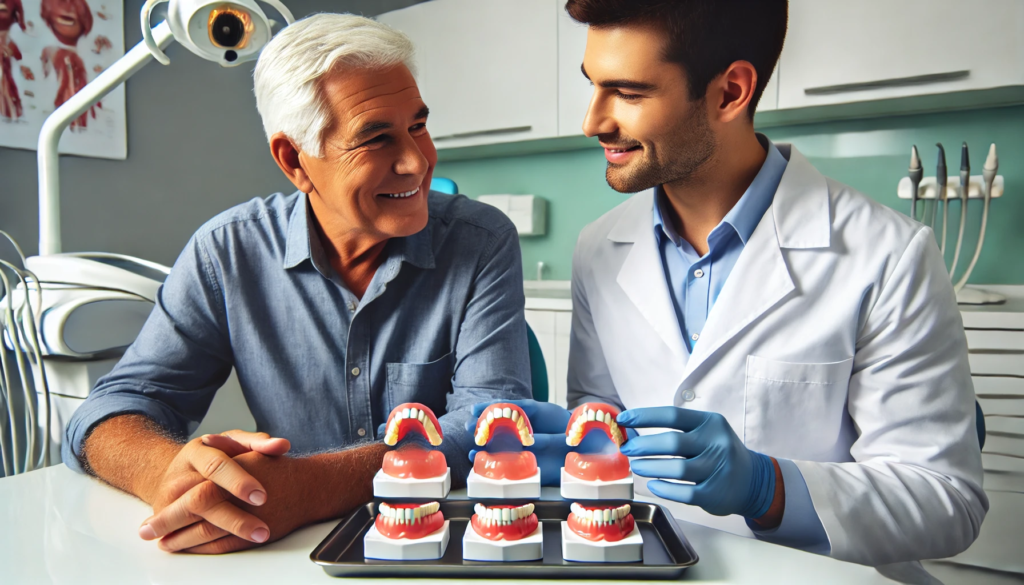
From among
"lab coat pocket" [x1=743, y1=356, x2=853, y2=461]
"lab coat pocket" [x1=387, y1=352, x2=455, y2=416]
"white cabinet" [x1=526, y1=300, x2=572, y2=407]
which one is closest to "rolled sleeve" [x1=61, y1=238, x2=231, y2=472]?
"lab coat pocket" [x1=387, y1=352, x2=455, y2=416]

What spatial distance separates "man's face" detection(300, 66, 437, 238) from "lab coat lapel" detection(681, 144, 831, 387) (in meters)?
0.50

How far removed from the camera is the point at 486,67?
9.81 ft

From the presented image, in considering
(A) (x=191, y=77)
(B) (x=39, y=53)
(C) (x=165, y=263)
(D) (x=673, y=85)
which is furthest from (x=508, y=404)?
(A) (x=191, y=77)

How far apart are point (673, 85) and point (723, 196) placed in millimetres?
220

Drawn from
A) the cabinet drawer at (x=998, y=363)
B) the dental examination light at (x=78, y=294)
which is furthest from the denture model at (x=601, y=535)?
the cabinet drawer at (x=998, y=363)

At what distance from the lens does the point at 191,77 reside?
2.62m

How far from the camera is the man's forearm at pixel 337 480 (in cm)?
75

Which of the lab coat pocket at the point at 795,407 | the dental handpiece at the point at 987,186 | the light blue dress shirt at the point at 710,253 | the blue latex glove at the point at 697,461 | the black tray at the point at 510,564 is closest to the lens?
the black tray at the point at 510,564

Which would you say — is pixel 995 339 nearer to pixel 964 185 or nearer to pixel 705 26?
pixel 964 185

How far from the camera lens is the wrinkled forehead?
1.10 m

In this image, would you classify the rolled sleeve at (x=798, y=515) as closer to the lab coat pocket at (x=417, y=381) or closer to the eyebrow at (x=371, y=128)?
the lab coat pocket at (x=417, y=381)

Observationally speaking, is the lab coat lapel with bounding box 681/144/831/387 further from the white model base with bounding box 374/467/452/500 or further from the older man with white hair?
the white model base with bounding box 374/467/452/500

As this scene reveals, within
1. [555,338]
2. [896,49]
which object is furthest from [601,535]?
[896,49]

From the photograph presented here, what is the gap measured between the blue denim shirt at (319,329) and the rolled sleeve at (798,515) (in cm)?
41
